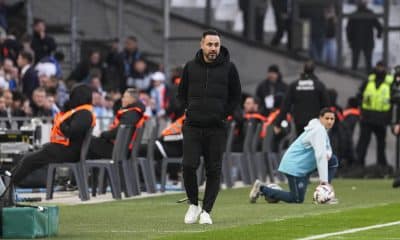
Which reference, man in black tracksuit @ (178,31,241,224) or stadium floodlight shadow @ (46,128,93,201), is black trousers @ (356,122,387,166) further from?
man in black tracksuit @ (178,31,241,224)

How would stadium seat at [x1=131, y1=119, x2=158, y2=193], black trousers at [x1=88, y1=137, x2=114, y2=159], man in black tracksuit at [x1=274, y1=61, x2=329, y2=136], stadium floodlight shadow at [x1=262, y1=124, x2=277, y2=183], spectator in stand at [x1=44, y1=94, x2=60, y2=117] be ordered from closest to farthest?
black trousers at [x1=88, y1=137, x2=114, y2=159], stadium seat at [x1=131, y1=119, x2=158, y2=193], spectator in stand at [x1=44, y1=94, x2=60, y2=117], man in black tracksuit at [x1=274, y1=61, x2=329, y2=136], stadium floodlight shadow at [x1=262, y1=124, x2=277, y2=183]

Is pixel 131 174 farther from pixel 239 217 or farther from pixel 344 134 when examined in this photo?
pixel 344 134

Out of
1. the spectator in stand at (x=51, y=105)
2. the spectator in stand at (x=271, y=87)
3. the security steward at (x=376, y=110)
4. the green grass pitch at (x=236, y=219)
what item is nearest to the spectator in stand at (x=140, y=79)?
the spectator in stand at (x=271, y=87)

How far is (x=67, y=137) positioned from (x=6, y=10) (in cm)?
1129

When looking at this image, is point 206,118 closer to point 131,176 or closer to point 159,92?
point 131,176

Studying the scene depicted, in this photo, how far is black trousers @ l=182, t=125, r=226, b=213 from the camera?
59.0 feet

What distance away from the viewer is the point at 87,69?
3344cm

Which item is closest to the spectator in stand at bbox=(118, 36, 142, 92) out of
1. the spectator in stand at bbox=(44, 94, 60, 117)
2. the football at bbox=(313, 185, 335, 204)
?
the spectator in stand at bbox=(44, 94, 60, 117)

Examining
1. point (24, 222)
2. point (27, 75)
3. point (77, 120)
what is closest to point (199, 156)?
point (24, 222)


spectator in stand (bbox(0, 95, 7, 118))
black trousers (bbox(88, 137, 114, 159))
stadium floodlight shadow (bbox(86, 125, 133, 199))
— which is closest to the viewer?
stadium floodlight shadow (bbox(86, 125, 133, 199))

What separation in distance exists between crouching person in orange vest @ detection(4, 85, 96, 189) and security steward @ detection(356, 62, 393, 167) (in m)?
10.7

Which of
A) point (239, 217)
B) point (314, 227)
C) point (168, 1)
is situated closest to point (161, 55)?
point (168, 1)

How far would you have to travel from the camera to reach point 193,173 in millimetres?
17969

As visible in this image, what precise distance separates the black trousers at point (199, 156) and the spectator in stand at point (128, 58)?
16772 mm
